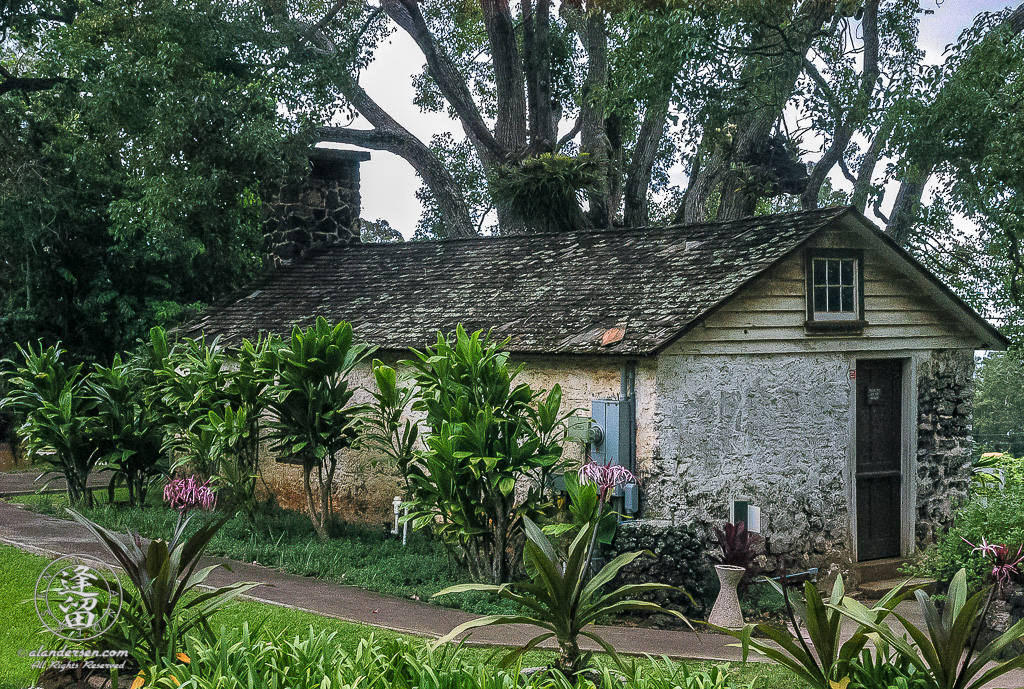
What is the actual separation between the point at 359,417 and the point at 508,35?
1477cm

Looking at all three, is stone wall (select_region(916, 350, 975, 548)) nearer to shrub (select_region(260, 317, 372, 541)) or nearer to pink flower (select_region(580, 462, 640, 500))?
pink flower (select_region(580, 462, 640, 500))

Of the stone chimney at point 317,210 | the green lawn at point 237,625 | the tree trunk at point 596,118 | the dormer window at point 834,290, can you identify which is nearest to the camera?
the green lawn at point 237,625

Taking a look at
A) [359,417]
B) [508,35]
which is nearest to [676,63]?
[508,35]

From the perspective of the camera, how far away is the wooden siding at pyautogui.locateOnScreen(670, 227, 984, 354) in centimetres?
969

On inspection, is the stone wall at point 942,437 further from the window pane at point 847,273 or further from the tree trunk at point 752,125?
the tree trunk at point 752,125

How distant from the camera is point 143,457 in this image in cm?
1284

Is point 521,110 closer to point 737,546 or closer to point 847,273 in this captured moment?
point 847,273

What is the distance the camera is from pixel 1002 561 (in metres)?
7.71

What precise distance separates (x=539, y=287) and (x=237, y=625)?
226 inches

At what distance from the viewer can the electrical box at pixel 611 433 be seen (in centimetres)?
933

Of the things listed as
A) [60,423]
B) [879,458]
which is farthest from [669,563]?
[60,423]

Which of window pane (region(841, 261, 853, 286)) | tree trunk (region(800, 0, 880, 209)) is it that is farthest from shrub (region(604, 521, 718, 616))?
tree trunk (region(800, 0, 880, 209))

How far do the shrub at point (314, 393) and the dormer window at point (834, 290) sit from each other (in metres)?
4.81

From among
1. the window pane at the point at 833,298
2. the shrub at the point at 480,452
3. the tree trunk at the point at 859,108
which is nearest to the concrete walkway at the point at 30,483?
the shrub at the point at 480,452
